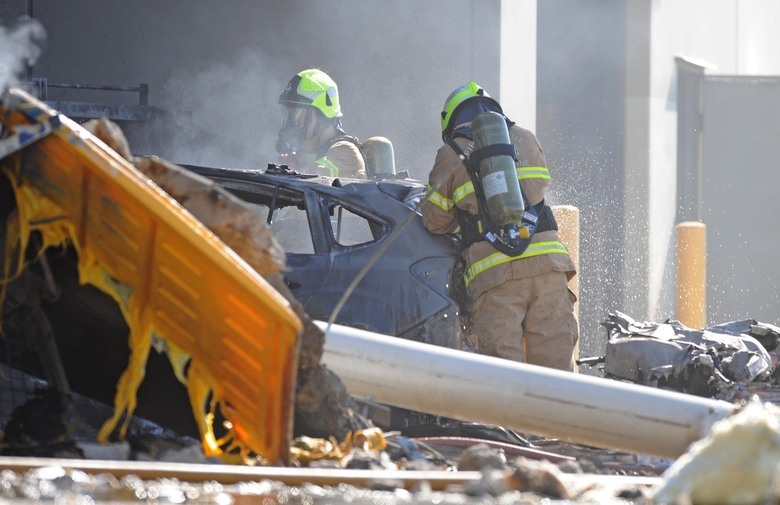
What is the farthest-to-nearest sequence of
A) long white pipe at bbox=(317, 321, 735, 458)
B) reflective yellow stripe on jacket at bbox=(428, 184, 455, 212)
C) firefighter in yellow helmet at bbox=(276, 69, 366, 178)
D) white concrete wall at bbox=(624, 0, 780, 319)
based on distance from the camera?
white concrete wall at bbox=(624, 0, 780, 319)
firefighter in yellow helmet at bbox=(276, 69, 366, 178)
reflective yellow stripe on jacket at bbox=(428, 184, 455, 212)
long white pipe at bbox=(317, 321, 735, 458)

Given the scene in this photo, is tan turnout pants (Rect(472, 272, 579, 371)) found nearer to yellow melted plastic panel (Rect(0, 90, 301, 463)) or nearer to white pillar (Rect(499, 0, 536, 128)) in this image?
yellow melted plastic panel (Rect(0, 90, 301, 463))

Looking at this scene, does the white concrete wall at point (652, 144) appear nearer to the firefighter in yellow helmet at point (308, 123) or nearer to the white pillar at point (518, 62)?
the white pillar at point (518, 62)


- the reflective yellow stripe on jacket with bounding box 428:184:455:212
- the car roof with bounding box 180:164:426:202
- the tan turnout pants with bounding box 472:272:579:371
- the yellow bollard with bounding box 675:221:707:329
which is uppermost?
the car roof with bounding box 180:164:426:202

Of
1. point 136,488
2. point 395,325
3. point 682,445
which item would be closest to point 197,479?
point 136,488

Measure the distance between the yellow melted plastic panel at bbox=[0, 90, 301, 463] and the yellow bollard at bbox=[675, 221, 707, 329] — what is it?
7.66m

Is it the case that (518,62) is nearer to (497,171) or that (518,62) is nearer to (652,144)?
(652,144)

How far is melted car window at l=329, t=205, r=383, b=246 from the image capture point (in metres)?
6.19

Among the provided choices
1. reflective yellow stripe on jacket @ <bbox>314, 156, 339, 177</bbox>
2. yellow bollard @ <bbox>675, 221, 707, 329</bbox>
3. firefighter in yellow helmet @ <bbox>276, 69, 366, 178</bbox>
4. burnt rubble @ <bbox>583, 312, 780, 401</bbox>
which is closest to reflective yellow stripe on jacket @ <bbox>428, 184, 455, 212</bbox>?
burnt rubble @ <bbox>583, 312, 780, 401</bbox>

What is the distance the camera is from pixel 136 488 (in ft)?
10.2

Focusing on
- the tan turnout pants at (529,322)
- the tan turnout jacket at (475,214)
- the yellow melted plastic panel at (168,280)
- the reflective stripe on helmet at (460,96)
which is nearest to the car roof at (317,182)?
the tan turnout jacket at (475,214)

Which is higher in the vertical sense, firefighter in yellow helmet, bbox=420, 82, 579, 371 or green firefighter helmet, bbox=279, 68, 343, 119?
green firefighter helmet, bbox=279, 68, 343, 119

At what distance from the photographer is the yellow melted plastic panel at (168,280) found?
3.51 m

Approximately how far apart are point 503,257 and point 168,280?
2751mm

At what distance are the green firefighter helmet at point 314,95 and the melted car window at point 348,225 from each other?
9.05 feet
